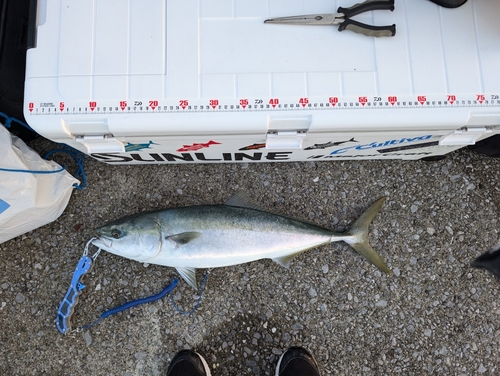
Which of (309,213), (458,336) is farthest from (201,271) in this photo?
(458,336)

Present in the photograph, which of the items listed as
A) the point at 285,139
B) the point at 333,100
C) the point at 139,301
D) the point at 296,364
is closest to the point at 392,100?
the point at 333,100

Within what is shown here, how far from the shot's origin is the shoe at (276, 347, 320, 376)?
2174 mm

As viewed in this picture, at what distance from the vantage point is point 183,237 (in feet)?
6.49

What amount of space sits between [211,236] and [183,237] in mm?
157

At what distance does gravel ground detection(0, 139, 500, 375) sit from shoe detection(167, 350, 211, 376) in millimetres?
57

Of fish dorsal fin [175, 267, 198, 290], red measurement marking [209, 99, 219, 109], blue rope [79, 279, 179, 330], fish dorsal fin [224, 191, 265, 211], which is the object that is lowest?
blue rope [79, 279, 179, 330]

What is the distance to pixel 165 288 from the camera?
7.34 ft

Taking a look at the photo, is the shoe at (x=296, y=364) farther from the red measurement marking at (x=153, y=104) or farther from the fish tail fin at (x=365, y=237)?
the red measurement marking at (x=153, y=104)

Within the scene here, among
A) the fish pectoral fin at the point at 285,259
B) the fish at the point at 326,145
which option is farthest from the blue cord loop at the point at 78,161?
the fish at the point at 326,145

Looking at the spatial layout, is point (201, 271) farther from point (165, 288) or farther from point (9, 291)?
point (9, 291)

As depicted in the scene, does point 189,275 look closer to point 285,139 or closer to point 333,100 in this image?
point 285,139

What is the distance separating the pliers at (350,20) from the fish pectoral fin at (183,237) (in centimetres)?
115

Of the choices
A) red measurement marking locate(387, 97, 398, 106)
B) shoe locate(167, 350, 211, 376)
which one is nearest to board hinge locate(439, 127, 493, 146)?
red measurement marking locate(387, 97, 398, 106)

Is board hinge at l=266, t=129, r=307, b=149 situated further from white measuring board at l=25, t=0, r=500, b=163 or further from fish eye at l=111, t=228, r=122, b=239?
fish eye at l=111, t=228, r=122, b=239
